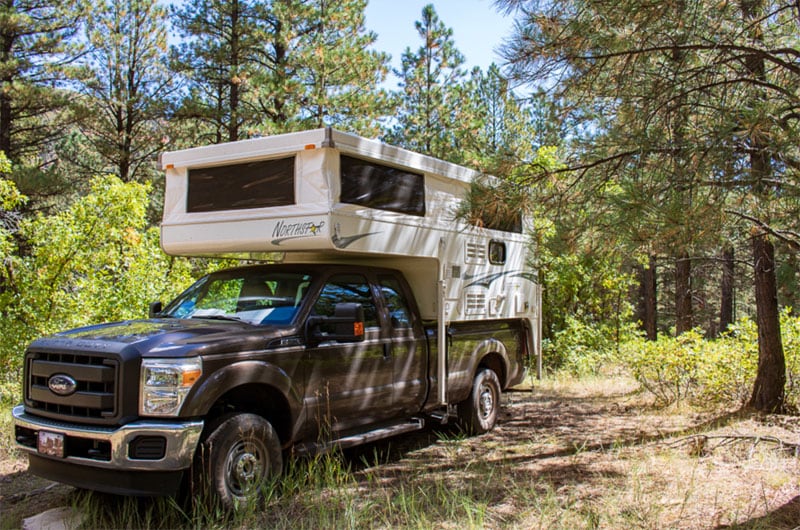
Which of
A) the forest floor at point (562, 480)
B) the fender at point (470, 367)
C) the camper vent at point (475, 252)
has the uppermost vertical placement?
the camper vent at point (475, 252)

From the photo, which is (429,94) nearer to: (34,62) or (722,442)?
(34,62)

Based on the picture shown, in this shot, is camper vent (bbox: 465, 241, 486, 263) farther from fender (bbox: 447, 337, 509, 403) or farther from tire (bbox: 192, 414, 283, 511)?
tire (bbox: 192, 414, 283, 511)

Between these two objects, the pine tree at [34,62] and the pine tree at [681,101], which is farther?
the pine tree at [34,62]

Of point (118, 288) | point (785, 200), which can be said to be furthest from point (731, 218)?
point (118, 288)

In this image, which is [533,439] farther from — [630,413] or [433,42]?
[433,42]

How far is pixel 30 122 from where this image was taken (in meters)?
20.0

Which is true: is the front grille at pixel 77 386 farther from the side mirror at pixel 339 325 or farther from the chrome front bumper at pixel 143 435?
the side mirror at pixel 339 325

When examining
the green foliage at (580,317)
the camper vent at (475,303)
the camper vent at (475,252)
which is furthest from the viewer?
the green foliage at (580,317)

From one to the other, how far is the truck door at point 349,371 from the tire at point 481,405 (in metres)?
1.54

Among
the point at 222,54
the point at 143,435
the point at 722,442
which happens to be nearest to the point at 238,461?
the point at 143,435

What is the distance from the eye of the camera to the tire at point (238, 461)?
4.43 metres

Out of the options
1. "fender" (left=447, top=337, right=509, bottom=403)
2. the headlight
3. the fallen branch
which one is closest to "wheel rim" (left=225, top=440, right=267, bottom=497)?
the headlight

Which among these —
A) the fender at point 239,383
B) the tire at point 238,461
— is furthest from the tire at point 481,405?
the tire at point 238,461

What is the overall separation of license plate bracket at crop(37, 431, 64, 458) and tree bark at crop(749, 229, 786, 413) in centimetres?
733
